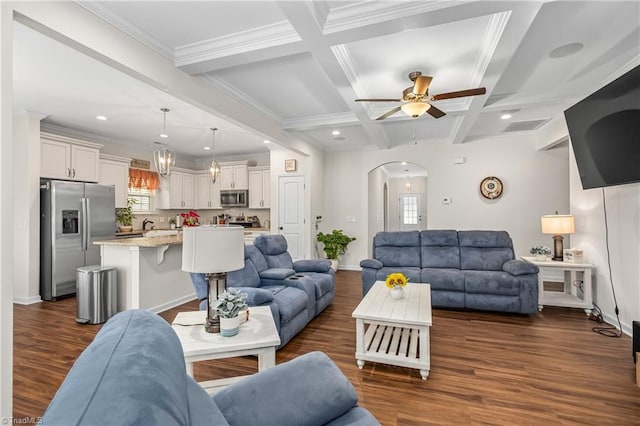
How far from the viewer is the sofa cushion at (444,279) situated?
3859 millimetres

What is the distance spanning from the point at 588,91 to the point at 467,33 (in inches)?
90.1

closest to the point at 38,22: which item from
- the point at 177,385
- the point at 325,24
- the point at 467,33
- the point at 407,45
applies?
the point at 325,24

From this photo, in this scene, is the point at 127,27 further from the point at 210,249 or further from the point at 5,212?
the point at 210,249

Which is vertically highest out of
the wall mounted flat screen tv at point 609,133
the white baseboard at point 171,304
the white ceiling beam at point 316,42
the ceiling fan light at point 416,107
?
the white ceiling beam at point 316,42

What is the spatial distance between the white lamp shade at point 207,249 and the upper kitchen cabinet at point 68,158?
442cm

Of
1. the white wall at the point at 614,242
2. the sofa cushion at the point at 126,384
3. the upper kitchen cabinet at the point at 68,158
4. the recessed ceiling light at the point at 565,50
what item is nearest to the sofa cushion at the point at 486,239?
the white wall at the point at 614,242

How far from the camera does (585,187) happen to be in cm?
342

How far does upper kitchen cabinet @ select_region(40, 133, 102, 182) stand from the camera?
4.53 metres

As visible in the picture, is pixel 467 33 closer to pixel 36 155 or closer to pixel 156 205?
pixel 36 155

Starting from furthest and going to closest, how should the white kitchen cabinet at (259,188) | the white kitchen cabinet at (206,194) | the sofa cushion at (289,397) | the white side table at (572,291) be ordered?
1. the white kitchen cabinet at (206,194)
2. the white kitchen cabinet at (259,188)
3. the white side table at (572,291)
4. the sofa cushion at (289,397)

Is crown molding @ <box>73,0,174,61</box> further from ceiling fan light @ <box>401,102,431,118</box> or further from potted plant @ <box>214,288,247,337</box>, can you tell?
ceiling fan light @ <box>401,102,431,118</box>

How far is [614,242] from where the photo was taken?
3354 millimetres

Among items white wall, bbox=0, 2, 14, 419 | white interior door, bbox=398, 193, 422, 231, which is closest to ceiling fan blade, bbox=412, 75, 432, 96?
white wall, bbox=0, 2, 14, 419

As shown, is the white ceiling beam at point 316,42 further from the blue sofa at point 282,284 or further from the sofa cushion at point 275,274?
the sofa cushion at point 275,274
